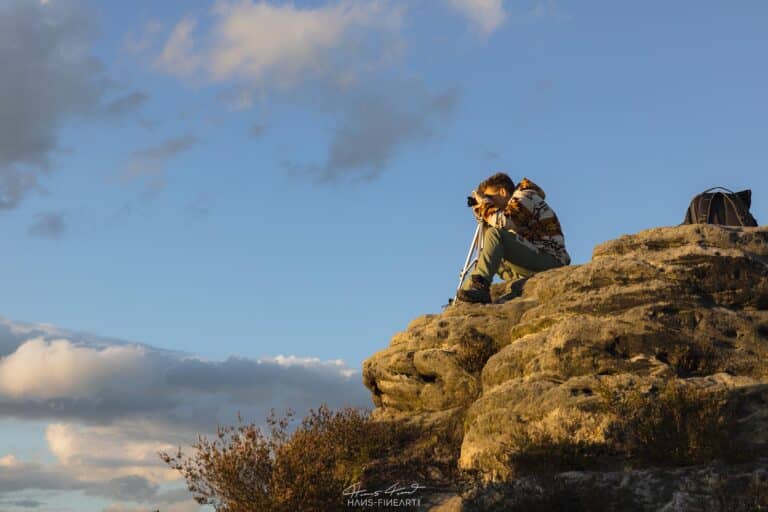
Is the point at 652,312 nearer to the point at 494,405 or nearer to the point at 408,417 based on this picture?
the point at 494,405

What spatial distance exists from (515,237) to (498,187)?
61.6 inches

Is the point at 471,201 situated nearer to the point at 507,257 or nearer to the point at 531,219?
the point at 531,219

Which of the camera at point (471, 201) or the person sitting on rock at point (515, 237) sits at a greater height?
the camera at point (471, 201)

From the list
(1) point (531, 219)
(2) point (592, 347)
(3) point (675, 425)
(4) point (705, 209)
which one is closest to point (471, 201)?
(1) point (531, 219)

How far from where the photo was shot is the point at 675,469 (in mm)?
10328

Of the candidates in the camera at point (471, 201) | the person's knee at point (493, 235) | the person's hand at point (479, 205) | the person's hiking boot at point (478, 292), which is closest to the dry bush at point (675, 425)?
the person's hiking boot at point (478, 292)

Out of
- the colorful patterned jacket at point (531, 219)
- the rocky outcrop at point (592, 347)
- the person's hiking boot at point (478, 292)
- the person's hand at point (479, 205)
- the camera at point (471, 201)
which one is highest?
the camera at point (471, 201)

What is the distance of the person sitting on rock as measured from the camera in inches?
584

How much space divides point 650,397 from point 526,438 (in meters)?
1.68

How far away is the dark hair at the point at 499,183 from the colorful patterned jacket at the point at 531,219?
47 centimetres

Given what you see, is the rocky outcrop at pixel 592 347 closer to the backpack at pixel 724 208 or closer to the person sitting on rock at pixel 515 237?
the person sitting on rock at pixel 515 237

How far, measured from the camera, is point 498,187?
16.4 meters

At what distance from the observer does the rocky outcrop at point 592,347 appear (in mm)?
11391

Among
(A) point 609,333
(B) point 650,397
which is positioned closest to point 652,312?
(A) point 609,333
